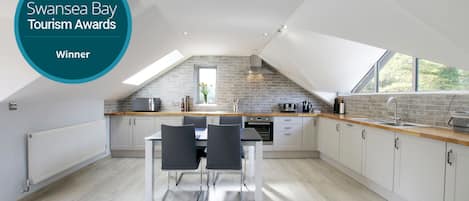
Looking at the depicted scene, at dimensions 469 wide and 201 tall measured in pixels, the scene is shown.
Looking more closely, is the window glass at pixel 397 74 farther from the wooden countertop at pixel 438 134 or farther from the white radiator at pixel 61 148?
the white radiator at pixel 61 148

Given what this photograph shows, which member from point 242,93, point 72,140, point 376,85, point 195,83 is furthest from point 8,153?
point 376,85

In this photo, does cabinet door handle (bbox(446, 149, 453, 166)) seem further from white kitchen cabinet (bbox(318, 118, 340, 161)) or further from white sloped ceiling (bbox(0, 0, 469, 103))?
white kitchen cabinet (bbox(318, 118, 340, 161))

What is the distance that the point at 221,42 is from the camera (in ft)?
14.9

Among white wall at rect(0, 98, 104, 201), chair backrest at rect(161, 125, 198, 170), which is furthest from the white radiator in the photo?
chair backrest at rect(161, 125, 198, 170)

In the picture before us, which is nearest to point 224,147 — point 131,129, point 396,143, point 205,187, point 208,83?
point 205,187

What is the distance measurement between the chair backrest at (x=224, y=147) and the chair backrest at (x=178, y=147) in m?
0.19

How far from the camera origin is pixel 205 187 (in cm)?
361

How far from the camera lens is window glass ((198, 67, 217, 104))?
595cm

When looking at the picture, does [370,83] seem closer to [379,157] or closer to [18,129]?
[379,157]

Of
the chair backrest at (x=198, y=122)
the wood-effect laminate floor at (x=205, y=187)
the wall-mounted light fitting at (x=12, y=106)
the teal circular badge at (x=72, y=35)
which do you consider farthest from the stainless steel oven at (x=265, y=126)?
the teal circular badge at (x=72, y=35)

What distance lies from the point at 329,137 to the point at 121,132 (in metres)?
3.94

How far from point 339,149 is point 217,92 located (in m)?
2.79

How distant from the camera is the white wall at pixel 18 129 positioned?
9.25 feet

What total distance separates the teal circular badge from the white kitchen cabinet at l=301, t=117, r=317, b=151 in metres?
4.32
